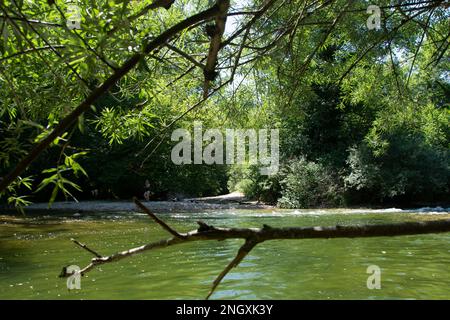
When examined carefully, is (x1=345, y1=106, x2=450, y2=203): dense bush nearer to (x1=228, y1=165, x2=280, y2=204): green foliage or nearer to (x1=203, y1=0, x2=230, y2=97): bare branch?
(x1=228, y1=165, x2=280, y2=204): green foliage

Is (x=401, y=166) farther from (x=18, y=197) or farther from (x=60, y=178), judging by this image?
(x=60, y=178)

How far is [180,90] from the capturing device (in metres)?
4.29

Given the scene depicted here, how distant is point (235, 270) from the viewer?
654 cm

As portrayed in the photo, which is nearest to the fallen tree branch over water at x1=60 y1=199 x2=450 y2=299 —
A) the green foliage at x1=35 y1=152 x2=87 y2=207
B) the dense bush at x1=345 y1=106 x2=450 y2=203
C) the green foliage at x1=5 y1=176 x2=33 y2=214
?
the green foliage at x1=35 y1=152 x2=87 y2=207

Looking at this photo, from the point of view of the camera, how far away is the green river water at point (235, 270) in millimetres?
5258

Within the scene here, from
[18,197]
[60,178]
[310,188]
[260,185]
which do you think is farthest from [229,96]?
[260,185]

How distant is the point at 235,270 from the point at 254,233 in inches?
226

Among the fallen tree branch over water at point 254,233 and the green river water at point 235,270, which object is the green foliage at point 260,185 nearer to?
the green river water at point 235,270

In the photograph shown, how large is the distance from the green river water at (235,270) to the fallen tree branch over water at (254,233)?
4.20m

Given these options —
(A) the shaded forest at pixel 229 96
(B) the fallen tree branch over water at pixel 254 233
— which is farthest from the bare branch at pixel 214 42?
(B) the fallen tree branch over water at pixel 254 233

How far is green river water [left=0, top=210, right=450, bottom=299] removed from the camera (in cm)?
526

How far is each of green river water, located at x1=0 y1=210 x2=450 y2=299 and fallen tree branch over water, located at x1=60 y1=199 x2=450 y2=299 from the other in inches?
165

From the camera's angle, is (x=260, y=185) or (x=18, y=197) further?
(x=260, y=185)

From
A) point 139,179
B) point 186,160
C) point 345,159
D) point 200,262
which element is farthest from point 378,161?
point 200,262
